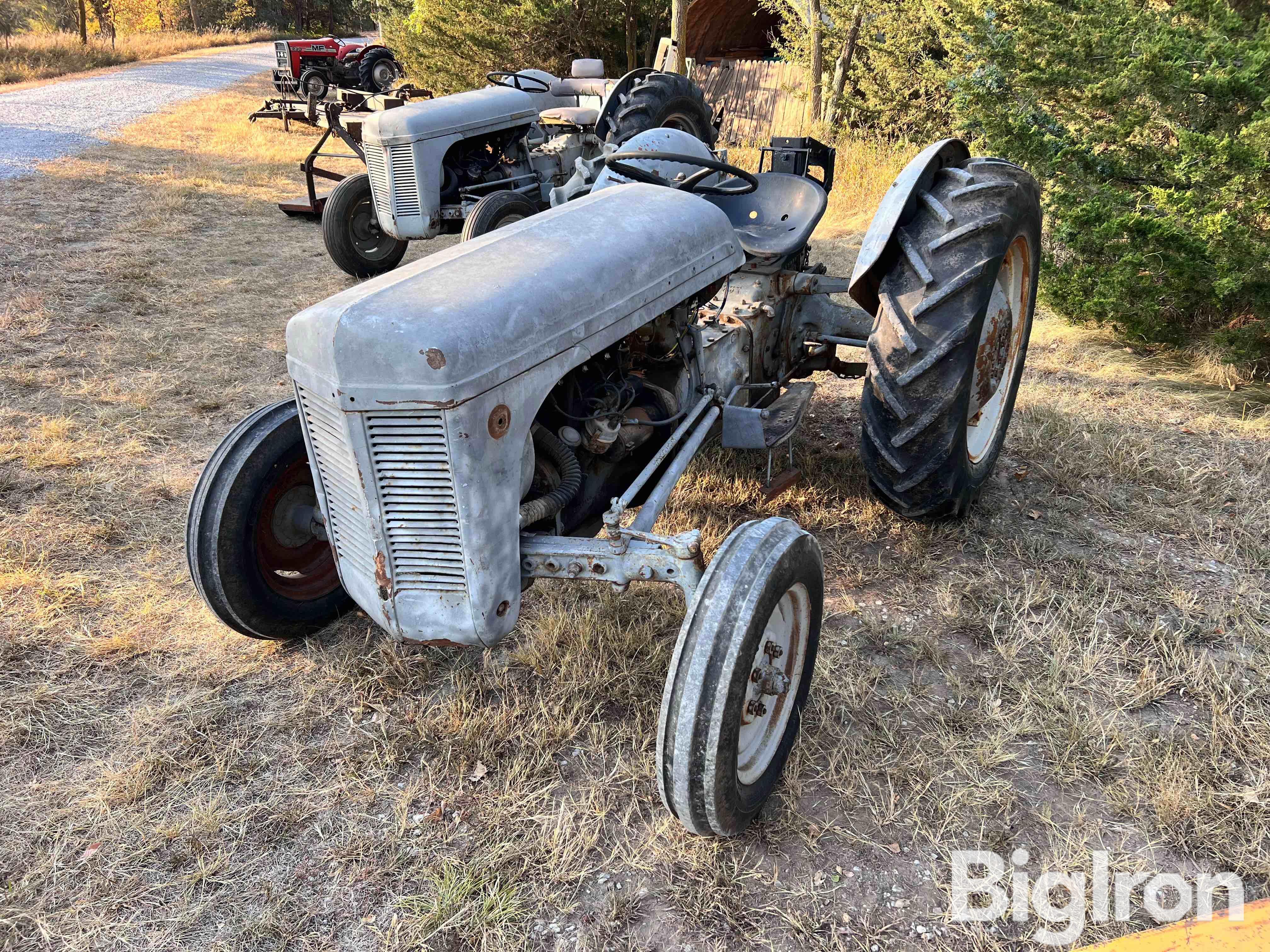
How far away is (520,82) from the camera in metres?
8.30

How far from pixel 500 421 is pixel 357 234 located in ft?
19.6

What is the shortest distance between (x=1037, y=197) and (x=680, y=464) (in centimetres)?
182

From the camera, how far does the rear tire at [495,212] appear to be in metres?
5.87

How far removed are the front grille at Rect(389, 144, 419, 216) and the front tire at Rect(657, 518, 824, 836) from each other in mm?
5331

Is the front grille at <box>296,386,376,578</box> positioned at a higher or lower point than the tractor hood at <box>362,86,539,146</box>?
lower

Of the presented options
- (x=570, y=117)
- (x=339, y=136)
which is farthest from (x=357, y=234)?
(x=570, y=117)

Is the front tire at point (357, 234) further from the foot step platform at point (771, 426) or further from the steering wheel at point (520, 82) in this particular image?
the foot step platform at point (771, 426)

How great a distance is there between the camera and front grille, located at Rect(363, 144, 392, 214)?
6488mm

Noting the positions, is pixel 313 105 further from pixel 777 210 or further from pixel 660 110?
pixel 777 210

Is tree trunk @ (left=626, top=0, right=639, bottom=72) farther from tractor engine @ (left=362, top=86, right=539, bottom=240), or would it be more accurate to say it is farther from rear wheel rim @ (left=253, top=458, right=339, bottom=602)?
rear wheel rim @ (left=253, top=458, right=339, bottom=602)

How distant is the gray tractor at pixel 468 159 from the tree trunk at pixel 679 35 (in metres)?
3.81

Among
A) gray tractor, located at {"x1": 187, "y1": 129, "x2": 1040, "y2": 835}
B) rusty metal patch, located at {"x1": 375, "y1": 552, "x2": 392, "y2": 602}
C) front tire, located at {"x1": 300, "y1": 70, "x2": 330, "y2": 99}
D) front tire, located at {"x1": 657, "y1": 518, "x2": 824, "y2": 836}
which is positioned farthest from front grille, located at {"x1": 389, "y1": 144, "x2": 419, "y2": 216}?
front tire, located at {"x1": 300, "y1": 70, "x2": 330, "y2": 99}

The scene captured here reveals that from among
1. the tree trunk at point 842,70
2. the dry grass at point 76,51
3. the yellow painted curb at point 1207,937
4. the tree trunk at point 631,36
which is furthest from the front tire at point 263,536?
the dry grass at point 76,51
